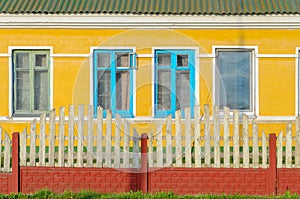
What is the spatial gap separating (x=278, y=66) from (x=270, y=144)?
619cm

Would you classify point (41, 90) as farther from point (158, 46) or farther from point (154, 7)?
point (154, 7)

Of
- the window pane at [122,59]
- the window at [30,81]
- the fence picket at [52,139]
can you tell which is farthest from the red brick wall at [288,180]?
the window at [30,81]

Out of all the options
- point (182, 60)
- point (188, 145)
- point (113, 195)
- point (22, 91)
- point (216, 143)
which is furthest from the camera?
point (22, 91)

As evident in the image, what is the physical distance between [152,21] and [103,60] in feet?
5.77

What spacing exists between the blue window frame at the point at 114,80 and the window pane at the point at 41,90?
4.72 ft

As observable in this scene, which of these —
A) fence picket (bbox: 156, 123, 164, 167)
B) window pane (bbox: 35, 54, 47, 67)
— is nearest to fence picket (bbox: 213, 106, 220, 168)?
fence picket (bbox: 156, 123, 164, 167)

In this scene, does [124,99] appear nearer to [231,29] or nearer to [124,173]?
[231,29]

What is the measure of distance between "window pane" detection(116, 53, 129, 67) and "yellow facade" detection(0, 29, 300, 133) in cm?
28

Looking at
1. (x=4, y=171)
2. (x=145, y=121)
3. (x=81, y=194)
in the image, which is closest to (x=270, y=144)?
(x=81, y=194)

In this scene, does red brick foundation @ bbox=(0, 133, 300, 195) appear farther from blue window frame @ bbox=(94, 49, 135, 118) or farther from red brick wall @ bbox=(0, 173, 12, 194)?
blue window frame @ bbox=(94, 49, 135, 118)

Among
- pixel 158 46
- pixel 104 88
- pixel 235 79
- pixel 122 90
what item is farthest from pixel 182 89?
pixel 104 88

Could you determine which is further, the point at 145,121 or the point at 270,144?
the point at 145,121

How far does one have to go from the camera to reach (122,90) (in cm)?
1571

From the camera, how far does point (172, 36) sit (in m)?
15.3
